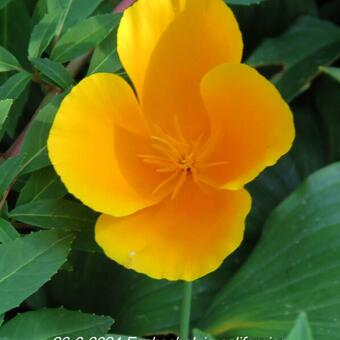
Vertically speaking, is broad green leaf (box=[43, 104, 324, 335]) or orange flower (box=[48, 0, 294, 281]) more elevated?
orange flower (box=[48, 0, 294, 281])

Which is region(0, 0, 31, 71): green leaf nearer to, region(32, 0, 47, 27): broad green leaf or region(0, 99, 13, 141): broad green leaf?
region(32, 0, 47, 27): broad green leaf

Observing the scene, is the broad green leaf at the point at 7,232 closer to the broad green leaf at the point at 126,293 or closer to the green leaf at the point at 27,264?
the green leaf at the point at 27,264

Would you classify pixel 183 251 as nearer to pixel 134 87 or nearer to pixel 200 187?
pixel 200 187

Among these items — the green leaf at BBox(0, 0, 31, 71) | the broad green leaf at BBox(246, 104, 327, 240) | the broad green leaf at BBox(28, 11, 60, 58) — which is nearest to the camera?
the broad green leaf at BBox(28, 11, 60, 58)

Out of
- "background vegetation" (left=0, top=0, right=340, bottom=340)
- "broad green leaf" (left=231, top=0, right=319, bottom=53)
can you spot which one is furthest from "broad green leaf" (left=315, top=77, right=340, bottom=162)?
"broad green leaf" (left=231, top=0, right=319, bottom=53)

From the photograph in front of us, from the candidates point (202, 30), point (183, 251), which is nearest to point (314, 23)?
point (202, 30)

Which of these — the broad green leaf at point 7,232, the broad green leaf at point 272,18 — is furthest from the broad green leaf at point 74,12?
the broad green leaf at point 272,18
